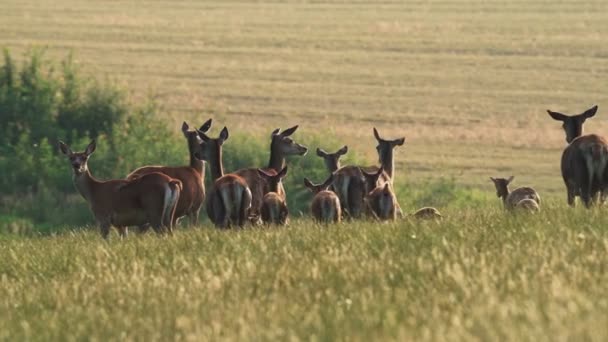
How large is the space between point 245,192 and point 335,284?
27.6ft

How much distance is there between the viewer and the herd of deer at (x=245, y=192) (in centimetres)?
1641

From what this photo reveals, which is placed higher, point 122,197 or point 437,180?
point 122,197

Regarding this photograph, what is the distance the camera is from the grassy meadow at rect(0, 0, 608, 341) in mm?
8688

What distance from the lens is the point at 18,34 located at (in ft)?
278

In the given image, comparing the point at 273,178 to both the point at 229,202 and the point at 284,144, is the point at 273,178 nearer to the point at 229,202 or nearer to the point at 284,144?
the point at 229,202

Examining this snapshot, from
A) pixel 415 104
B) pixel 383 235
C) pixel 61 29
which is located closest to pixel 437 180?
pixel 415 104

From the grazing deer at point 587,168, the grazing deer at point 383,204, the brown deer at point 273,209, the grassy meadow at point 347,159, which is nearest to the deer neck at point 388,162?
the grassy meadow at point 347,159

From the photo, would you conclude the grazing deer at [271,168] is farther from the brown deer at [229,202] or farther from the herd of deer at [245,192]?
the brown deer at [229,202]

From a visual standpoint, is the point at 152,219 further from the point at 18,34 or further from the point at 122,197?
the point at 18,34

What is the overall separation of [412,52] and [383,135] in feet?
92.2

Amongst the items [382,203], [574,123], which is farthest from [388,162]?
[574,123]

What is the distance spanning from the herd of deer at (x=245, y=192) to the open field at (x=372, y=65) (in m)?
25.3

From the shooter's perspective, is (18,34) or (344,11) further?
(344,11)

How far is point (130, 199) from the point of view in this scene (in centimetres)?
1797
